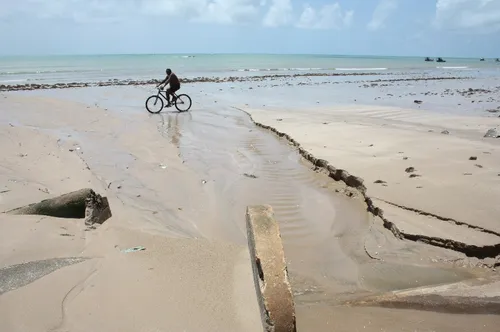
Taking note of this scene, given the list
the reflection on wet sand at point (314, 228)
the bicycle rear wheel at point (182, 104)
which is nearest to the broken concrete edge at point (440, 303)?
the reflection on wet sand at point (314, 228)

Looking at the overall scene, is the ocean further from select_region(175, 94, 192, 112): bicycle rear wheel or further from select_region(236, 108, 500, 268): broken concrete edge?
select_region(236, 108, 500, 268): broken concrete edge

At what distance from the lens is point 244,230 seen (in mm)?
4586

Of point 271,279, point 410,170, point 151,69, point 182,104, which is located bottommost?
point 410,170

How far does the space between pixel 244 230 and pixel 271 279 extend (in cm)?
219

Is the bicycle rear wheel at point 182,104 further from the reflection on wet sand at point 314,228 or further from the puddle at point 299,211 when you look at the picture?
the reflection on wet sand at point 314,228

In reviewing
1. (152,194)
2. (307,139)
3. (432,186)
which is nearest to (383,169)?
(432,186)

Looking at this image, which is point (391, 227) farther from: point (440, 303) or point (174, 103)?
point (174, 103)

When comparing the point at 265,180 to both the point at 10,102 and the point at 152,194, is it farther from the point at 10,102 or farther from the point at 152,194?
the point at 10,102

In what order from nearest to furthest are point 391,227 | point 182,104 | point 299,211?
point 391,227, point 299,211, point 182,104

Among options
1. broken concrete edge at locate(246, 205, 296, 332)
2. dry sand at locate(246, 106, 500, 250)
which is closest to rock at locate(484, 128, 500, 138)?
dry sand at locate(246, 106, 500, 250)

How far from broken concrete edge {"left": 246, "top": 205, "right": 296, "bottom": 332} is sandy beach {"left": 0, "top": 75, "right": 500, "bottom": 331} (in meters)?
0.39

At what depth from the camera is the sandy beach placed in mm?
2779

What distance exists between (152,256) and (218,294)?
32.2 inches

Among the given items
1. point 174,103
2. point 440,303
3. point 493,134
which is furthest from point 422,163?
point 174,103
